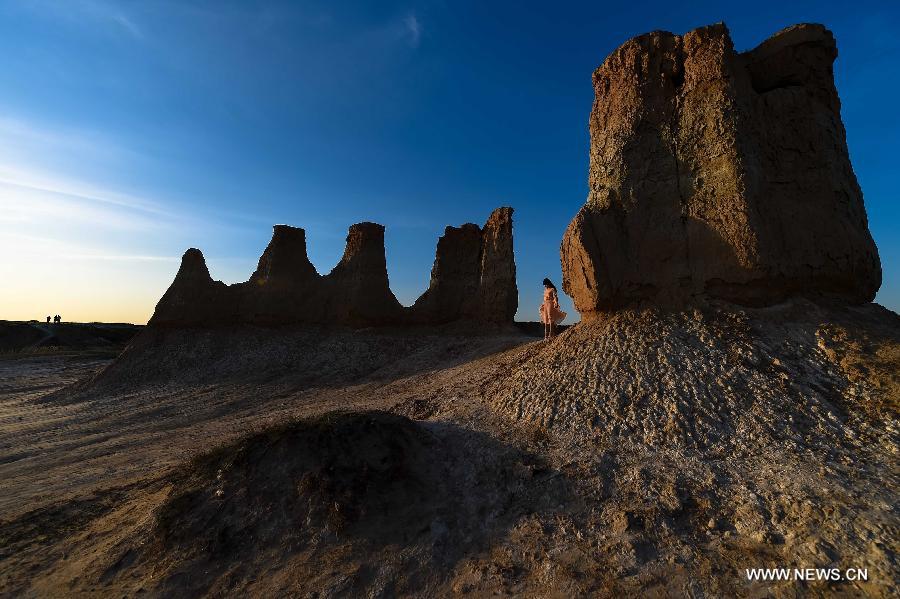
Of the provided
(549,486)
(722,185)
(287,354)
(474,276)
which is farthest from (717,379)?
(287,354)

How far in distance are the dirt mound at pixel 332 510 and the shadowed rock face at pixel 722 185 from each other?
465cm

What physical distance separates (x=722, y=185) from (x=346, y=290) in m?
15.5

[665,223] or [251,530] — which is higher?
[665,223]

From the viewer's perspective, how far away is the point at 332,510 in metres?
5.09

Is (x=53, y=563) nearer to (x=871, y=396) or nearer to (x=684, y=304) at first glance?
(x=684, y=304)

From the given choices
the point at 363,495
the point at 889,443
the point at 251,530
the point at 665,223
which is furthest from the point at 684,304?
the point at 251,530

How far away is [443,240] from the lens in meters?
21.8

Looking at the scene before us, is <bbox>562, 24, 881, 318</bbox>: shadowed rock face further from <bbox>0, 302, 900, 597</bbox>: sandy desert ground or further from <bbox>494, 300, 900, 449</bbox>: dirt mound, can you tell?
<bbox>0, 302, 900, 597</bbox>: sandy desert ground

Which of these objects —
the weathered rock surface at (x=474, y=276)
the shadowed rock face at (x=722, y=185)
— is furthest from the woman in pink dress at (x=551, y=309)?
the weathered rock surface at (x=474, y=276)

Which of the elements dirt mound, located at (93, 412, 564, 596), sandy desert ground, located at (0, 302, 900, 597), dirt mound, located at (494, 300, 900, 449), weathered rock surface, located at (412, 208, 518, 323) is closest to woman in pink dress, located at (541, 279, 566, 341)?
sandy desert ground, located at (0, 302, 900, 597)

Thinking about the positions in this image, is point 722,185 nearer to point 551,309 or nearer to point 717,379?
point 717,379

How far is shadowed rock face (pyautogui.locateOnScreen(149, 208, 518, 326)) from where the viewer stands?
1903 centimetres

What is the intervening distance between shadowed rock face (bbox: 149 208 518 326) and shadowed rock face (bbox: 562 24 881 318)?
1076cm

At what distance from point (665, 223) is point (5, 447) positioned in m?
15.2
